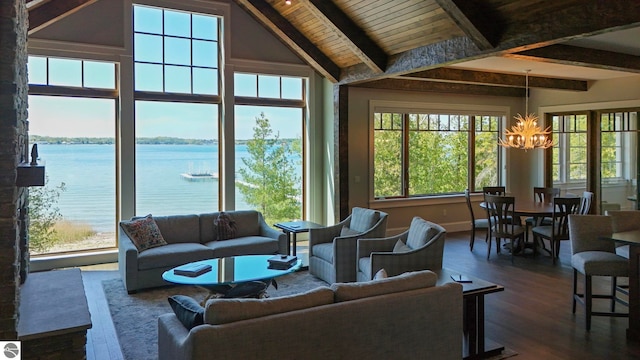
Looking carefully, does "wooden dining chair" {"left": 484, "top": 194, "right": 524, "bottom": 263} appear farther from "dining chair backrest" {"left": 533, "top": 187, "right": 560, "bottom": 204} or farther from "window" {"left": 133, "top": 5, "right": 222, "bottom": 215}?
"window" {"left": 133, "top": 5, "right": 222, "bottom": 215}

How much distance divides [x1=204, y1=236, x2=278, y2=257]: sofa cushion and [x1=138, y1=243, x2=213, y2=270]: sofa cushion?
0.14 m

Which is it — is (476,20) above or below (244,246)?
above

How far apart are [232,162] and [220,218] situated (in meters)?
1.46

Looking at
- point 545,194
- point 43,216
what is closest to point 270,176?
point 43,216

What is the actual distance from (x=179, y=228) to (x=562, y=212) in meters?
5.17

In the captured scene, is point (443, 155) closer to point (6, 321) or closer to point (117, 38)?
point (117, 38)

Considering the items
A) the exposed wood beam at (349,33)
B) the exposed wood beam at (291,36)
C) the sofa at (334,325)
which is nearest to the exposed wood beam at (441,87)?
the exposed wood beam at (291,36)

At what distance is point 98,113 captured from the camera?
674cm

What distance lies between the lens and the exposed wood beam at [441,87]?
8203mm

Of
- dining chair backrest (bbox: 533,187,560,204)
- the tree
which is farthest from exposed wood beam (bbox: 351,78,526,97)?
dining chair backrest (bbox: 533,187,560,204)

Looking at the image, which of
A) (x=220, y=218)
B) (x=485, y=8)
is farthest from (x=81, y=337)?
(x=485, y=8)

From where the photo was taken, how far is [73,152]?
659cm

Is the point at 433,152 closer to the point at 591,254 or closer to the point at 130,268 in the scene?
the point at 591,254

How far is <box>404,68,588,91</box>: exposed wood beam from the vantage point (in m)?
7.38
